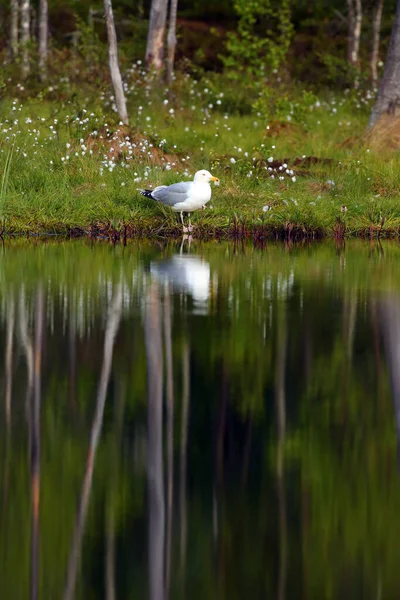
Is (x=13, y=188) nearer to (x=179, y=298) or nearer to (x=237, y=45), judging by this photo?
(x=179, y=298)

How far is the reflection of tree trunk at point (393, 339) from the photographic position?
8794 mm

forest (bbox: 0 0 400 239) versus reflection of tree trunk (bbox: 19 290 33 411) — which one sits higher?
forest (bbox: 0 0 400 239)

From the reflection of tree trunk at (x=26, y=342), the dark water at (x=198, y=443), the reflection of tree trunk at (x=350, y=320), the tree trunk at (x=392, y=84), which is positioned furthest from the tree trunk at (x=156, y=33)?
the reflection of tree trunk at (x=26, y=342)

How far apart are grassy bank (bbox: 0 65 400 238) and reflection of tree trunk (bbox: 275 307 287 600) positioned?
6.77 m

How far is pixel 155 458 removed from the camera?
285 inches

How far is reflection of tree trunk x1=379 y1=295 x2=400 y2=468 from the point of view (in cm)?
879

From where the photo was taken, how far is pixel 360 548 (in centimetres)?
618

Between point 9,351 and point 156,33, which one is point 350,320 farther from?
point 156,33

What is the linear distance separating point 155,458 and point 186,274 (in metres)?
7.06

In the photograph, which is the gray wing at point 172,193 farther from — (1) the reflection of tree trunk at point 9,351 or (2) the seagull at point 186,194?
(1) the reflection of tree trunk at point 9,351

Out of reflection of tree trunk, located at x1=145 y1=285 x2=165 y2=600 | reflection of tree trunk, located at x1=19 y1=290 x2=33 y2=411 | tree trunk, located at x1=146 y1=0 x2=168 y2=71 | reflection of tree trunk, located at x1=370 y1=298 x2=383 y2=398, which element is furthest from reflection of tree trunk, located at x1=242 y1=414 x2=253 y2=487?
tree trunk, located at x1=146 y1=0 x2=168 y2=71

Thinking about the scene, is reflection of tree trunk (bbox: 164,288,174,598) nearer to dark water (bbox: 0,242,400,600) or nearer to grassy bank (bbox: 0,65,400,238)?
dark water (bbox: 0,242,400,600)

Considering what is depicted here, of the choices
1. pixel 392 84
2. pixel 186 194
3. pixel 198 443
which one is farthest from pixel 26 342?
pixel 392 84

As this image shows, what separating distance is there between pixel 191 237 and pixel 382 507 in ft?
38.0
